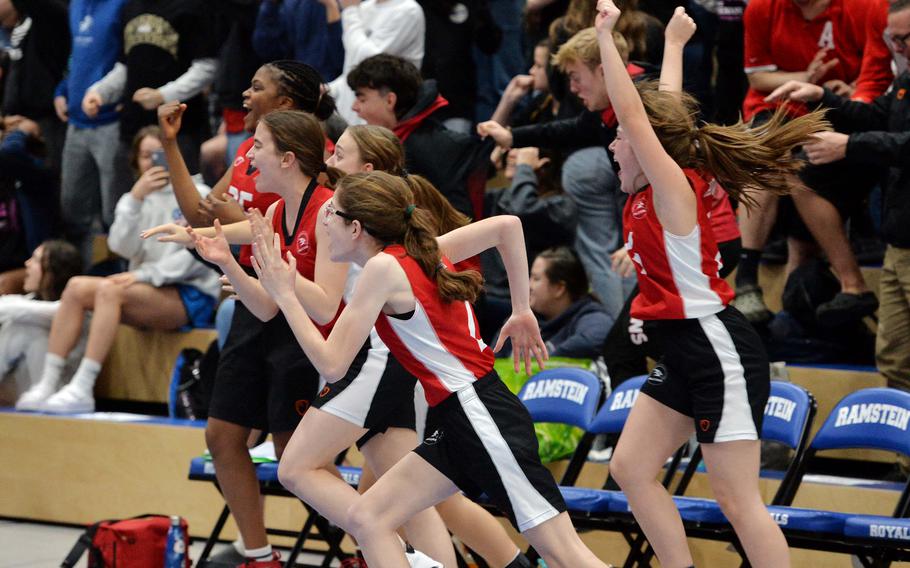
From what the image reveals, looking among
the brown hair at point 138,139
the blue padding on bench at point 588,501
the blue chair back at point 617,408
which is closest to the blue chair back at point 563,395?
the blue chair back at point 617,408

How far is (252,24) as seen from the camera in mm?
8156

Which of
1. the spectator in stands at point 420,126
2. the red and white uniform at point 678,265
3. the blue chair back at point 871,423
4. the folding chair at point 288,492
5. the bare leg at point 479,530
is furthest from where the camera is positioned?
the spectator in stands at point 420,126

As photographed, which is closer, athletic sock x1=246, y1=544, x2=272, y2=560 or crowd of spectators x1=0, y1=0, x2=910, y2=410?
athletic sock x1=246, y1=544, x2=272, y2=560

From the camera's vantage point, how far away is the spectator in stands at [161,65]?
816 centimetres

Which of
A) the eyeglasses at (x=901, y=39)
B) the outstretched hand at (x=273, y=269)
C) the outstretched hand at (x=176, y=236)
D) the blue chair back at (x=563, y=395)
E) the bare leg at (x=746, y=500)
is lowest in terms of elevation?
the blue chair back at (x=563, y=395)

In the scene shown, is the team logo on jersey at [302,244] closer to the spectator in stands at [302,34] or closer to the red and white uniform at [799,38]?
the red and white uniform at [799,38]

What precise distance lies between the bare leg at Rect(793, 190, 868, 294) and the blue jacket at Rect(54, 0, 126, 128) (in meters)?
4.46

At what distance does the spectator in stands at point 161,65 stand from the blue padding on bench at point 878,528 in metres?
5.01

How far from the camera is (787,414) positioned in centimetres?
516

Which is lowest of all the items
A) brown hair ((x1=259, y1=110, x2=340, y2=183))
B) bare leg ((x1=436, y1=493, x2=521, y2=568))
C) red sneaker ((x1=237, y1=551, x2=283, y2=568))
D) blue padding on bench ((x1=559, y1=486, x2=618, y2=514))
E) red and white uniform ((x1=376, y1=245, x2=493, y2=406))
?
red sneaker ((x1=237, y1=551, x2=283, y2=568))

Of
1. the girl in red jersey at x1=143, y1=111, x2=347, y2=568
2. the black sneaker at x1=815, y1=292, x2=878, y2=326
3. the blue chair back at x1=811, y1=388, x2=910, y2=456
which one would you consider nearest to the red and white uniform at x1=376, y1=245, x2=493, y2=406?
the girl in red jersey at x1=143, y1=111, x2=347, y2=568

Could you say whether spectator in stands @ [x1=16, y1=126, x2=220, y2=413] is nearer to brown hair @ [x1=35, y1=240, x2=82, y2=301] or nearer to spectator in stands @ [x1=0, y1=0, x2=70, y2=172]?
brown hair @ [x1=35, y1=240, x2=82, y2=301]

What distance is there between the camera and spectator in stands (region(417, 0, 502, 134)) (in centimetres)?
779

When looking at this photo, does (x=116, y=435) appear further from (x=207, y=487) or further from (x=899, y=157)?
(x=899, y=157)
